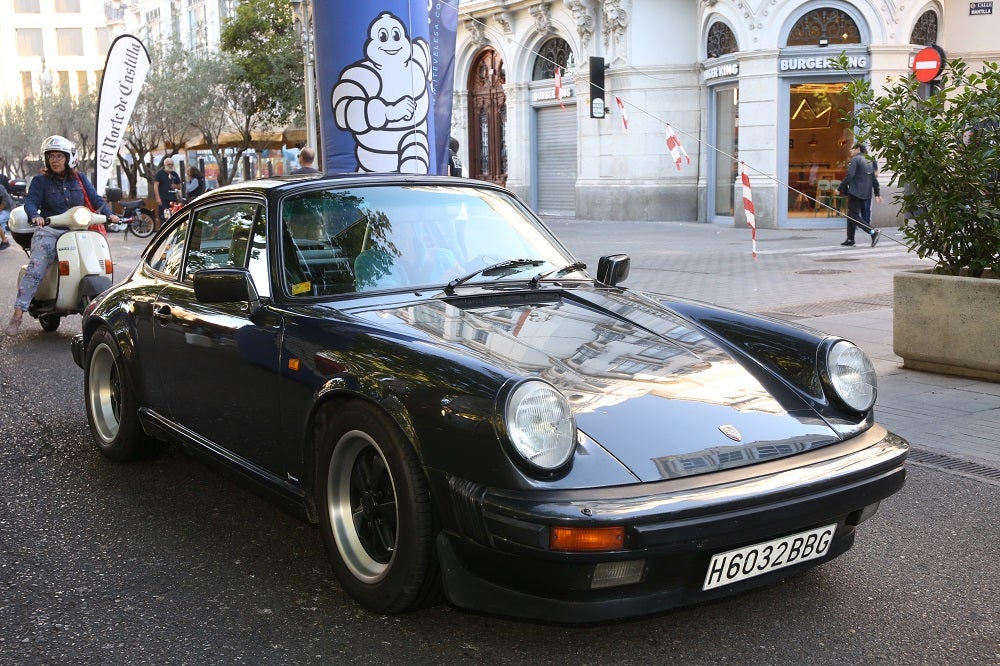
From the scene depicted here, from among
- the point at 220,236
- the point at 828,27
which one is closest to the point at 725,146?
the point at 828,27

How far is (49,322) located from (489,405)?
27.9 ft

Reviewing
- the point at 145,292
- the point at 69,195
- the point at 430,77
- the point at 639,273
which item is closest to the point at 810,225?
the point at 639,273

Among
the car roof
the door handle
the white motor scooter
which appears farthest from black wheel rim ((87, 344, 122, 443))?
the white motor scooter

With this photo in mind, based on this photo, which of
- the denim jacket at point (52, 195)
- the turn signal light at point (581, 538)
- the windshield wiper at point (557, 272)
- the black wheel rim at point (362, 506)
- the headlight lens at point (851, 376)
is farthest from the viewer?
the denim jacket at point (52, 195)

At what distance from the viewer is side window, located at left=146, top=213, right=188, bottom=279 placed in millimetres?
4949

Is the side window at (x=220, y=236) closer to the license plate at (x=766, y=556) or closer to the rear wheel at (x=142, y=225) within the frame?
the license plate at (x=766, y=556)

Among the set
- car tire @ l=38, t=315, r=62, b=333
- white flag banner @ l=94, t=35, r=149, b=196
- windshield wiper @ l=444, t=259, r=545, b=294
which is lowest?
car tire @ l=38, t=315, r=62, b=333

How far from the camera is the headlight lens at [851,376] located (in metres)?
3.61

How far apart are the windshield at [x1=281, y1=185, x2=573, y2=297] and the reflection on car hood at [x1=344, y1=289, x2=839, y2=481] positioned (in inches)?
9.5

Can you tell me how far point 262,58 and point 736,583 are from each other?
34319 mm

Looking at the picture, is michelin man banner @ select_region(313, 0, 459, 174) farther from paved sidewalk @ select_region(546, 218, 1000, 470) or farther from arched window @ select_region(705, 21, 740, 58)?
arched window @ select_region(705, 21, 740, 58)

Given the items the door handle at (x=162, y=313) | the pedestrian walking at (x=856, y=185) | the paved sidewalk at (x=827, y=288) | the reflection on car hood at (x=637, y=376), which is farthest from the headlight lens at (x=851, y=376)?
the pedestrian walking at (x=856, y=185)

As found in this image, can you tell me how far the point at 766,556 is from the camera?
3.08 metres

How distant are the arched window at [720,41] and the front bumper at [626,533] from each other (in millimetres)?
21074
